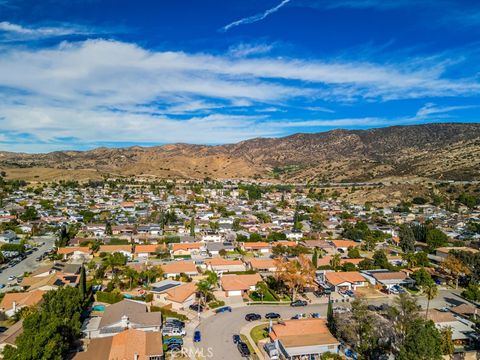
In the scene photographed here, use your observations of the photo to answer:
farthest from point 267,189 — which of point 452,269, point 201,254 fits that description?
point 452,269

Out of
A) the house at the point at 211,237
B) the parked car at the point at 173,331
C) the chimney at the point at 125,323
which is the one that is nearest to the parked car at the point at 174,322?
the parked car at the point at 173,331

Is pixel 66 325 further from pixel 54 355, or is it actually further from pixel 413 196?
pixel 413 196

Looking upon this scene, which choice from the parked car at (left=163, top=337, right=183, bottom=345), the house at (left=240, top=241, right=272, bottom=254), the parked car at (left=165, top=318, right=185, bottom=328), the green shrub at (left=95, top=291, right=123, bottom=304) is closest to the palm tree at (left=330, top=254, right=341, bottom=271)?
the house at (left=240, top=241, right=272, bottom=254)

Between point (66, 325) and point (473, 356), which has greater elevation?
point (66, 325)

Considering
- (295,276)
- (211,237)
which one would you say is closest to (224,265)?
(295,276)

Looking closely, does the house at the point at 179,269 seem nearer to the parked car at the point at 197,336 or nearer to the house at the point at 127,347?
the parked car at the point at 197,336

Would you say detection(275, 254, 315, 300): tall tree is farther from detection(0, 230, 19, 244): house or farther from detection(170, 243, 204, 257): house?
detection(0, 230, 19, 244): house

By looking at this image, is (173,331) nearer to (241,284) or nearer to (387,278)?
(241,284)
